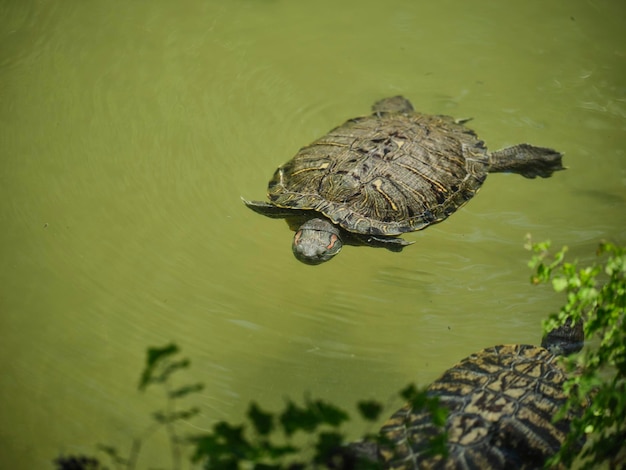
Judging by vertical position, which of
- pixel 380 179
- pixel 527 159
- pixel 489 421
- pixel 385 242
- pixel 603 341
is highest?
pixel 527 159

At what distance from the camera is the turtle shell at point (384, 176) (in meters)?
5.04

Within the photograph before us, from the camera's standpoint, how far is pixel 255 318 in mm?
4676

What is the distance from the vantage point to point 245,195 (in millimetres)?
5590

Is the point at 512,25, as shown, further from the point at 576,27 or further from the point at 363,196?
the point at 363,196

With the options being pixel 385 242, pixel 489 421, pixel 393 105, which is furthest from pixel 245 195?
pixel 489 421

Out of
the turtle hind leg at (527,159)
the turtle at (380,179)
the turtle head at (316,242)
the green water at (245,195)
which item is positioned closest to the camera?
the green water at (245,195)

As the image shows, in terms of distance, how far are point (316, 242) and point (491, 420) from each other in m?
1.99

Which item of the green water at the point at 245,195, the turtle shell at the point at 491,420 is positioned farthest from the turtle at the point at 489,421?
the green water at the point at 245,195

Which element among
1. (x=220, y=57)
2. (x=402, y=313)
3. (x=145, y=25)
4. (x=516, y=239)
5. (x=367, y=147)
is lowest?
(x=402, y=313)

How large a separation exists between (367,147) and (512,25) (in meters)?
3.77

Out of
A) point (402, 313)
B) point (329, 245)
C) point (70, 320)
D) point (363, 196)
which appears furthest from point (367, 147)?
point (70, 320)

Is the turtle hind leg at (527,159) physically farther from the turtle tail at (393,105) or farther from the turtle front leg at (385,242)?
the turtle front leg at (385,242)

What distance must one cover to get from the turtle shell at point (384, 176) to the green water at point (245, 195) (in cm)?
29

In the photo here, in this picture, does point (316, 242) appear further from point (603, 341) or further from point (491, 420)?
point (603, 341)
